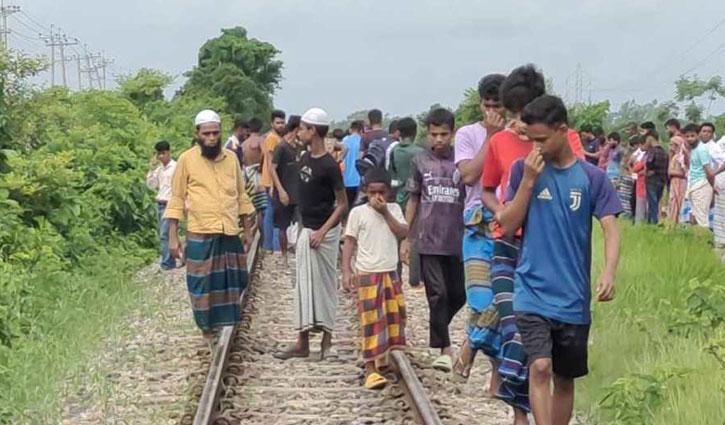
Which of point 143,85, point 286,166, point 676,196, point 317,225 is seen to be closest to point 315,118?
point 317,225

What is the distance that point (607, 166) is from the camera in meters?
24.1

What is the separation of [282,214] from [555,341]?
927cm

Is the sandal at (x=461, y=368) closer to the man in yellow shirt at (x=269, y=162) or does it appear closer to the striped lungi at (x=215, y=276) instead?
the striped lungi at (x=215, y=276)

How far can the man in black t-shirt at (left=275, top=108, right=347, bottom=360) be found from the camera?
991 cm

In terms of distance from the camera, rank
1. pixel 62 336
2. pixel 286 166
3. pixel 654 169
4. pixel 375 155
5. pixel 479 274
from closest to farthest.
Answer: pixel 479 274
pixel 62 336
pixel 375 155
pixel 286 166
pixel 654 169

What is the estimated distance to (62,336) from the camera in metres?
10.7

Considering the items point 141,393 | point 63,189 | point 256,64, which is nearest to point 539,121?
point 141,393

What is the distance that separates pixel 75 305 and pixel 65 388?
10.4ft

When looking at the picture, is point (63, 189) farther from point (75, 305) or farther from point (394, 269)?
point (394, 269)

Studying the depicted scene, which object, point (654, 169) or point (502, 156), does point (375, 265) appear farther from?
point (654, 169)

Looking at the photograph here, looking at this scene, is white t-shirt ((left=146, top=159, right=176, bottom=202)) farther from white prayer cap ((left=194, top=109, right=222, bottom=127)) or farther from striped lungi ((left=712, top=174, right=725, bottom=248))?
striped lungi ((left=712, top=174, right=725, bottom=248))

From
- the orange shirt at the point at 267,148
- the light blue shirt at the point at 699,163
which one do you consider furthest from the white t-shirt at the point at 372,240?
the light blue shirt at the point at 699,163

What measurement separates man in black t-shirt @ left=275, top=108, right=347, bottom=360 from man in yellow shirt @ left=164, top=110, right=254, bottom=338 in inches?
22.9

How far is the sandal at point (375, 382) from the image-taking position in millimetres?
9008
